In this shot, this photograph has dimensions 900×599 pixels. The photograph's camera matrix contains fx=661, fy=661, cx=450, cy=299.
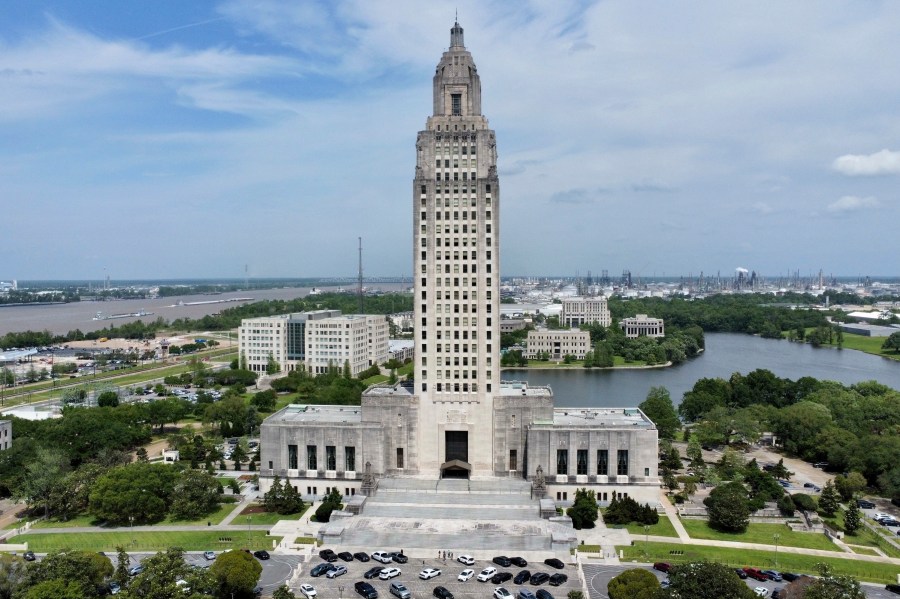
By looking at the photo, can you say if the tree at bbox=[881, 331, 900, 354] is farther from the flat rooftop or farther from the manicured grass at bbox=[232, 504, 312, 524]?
the manicured grass at bbox=[232, 504, 312, 524]

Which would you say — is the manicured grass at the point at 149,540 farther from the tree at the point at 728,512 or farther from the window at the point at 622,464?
the tree at the point at 728,512

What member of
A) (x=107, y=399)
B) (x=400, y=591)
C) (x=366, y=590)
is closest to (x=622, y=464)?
(x=400, y=591)

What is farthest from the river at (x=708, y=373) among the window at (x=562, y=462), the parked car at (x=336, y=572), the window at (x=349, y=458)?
the parked car at (x=336, y=572)

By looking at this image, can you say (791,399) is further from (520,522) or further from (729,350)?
(729,350)

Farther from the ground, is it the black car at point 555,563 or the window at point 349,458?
the window at point 349,458

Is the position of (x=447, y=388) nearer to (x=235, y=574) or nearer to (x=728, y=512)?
(x=728, y=512)

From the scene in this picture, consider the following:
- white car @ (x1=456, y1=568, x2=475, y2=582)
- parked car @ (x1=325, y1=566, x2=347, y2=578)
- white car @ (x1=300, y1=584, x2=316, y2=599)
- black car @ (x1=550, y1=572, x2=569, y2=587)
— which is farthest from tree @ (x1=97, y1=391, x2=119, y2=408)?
black car @ (x1=550, y1=572, x2=569, y2=587)

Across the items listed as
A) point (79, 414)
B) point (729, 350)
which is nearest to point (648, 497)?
point (79, 414)
